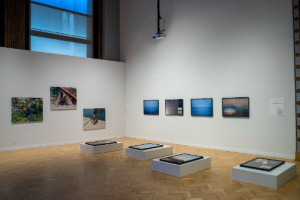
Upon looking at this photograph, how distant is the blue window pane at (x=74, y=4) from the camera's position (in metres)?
12.4

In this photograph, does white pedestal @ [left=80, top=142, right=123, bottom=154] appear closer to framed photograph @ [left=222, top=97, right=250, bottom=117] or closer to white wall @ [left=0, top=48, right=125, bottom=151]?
white wall @ [left=0, top=48, right=125, bottom=151]

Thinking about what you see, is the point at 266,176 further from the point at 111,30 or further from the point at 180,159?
the point at 111,30

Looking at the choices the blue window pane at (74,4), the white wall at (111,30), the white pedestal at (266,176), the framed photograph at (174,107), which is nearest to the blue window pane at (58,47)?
the white wall at (111,30)

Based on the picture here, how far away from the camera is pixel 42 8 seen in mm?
12102

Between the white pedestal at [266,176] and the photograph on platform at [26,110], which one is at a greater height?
the photograph on platform at [26,110]

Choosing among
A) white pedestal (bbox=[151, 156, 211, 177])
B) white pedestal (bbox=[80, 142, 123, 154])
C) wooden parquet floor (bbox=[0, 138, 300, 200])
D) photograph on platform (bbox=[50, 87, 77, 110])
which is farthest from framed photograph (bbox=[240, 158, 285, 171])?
photograph on platform (bbox=[50, 87, 77, 110])

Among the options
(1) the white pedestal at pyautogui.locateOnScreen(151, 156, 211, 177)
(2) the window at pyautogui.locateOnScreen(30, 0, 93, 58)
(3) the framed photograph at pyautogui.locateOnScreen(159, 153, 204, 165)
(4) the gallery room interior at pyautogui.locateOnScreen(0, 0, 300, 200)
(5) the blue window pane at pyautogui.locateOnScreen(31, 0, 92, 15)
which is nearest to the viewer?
(4) the gallery room interior at pyautogui.locateOnScreen(0, 0, 300, 200)

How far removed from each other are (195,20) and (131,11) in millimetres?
4446

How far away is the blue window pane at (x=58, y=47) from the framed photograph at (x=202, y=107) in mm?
6676

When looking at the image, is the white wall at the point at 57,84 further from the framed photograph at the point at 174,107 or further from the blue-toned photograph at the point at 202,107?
the blue-toned photograph at the point at 202,107

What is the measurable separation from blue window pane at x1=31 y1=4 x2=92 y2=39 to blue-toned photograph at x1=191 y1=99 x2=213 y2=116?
7136mm

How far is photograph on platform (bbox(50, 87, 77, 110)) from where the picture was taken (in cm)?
1078

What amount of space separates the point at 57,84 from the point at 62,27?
3521mm

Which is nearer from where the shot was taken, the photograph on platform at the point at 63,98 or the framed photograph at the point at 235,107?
the framed photograph at the point at 235,107
